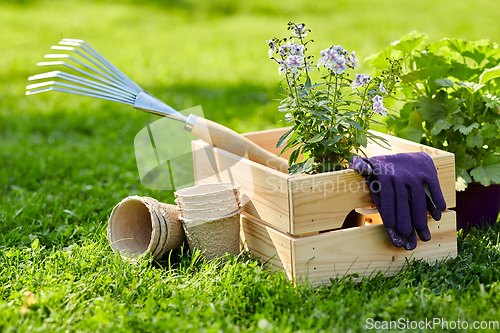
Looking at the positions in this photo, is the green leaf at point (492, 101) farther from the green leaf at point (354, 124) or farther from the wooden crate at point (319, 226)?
the green leaf at point (354, 124)

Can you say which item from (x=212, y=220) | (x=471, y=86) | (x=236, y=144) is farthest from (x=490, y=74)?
(x=212, y=220)

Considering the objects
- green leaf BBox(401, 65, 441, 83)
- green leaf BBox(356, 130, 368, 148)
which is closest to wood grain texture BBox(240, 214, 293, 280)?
green leaf BBox(356, 130, 368, 148)

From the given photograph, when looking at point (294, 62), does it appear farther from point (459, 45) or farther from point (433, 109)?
point (459, 45)

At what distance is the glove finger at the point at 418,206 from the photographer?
199 centimetres

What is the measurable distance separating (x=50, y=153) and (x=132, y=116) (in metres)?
1.44

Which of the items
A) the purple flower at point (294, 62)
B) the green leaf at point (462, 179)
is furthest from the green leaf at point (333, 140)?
the green leaf at point (462, 179)

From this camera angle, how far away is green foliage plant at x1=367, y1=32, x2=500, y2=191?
2398mm

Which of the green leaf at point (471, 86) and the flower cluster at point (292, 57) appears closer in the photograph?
the flower cluster at point (292, 57)

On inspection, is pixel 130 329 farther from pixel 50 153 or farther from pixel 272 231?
pixel 50 153

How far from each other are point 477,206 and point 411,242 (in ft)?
2.45

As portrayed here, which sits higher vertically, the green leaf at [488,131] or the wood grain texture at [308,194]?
the green leaf at [488,131]

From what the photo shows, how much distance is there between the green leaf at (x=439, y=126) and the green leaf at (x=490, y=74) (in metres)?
0.27

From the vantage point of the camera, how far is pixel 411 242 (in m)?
2.02

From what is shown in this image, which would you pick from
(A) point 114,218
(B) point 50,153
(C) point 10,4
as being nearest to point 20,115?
(B) point 50,153
